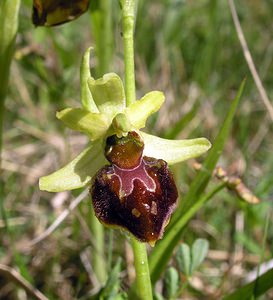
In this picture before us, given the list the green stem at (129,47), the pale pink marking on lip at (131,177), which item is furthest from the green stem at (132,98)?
the pale pink marking on lip at (131,177)

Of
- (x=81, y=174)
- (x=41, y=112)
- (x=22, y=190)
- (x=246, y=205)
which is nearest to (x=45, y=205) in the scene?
(x=22, y=190)

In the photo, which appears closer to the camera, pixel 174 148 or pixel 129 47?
pixel 129 47

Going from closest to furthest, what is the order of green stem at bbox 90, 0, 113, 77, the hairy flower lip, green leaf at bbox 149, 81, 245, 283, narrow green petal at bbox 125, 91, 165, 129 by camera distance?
the hairy flower lip, narrow green petal at bbox 125, 91, 165, 129, green leaf at bbox 149, 81, 245, 283, green stem at bbox 90, 0, 113, 77

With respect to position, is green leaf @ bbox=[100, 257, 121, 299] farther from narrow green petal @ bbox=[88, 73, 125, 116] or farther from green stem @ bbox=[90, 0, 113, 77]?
green stem @ bbox=[90, 0, 113, 77]

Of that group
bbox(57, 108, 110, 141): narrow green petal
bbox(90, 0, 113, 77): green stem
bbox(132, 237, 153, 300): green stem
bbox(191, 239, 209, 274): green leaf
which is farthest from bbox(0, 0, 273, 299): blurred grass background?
bbox(57, 108, 110, 141): narrow green petal

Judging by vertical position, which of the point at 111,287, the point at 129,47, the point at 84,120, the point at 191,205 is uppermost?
the point at 129,47

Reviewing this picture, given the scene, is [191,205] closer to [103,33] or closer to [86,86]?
[86,86]

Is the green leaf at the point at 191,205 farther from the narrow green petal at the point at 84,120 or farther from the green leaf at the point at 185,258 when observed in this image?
the narrow green petal at the point at 84,120

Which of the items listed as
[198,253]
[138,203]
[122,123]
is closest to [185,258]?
[198,253]
